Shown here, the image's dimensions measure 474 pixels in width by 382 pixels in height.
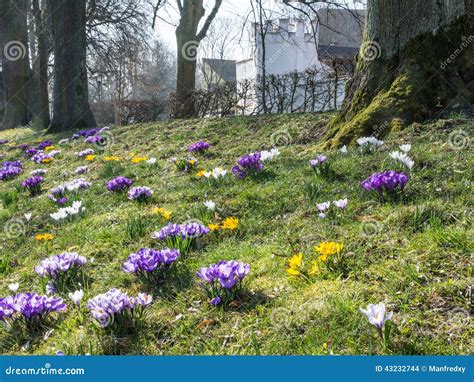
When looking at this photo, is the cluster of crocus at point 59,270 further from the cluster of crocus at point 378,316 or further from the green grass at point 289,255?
the cluster of crocus at point 378,316

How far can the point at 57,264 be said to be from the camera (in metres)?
3.13

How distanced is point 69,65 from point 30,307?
43.7 feet

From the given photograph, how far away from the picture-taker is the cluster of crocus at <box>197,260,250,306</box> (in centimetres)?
260

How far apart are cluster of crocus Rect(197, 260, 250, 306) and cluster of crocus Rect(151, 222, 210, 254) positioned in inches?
26.9

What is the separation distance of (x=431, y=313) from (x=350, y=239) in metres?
0.92

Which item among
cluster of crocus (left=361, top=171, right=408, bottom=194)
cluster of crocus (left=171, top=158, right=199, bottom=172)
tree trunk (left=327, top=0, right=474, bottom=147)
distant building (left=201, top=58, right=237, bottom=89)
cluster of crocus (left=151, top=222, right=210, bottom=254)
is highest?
distant building (left=201, top=58, right=237, bottom=89)

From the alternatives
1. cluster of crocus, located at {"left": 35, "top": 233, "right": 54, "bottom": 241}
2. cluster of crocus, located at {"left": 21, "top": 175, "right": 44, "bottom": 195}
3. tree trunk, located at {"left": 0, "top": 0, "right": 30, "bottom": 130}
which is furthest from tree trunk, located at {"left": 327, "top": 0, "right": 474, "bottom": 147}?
tree trunk, located at {"left": 0, "top": 0, "right": 30, "bottom": 130}

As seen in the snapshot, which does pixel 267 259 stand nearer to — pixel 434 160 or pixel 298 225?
pixel 298 225

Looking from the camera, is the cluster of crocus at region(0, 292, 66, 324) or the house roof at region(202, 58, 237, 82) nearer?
the cluster of crocus at region(0, 292, 66, 324)

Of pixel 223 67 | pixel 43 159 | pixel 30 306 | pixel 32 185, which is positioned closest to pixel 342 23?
pixel 43 159

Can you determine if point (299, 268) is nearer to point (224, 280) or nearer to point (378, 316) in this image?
point (224, 280)

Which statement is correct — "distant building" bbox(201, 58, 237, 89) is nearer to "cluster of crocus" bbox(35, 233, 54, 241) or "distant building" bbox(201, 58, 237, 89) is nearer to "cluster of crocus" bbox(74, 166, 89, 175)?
"cluster of crocus" bbox(74, 166, 89, 175)

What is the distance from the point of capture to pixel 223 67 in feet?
170

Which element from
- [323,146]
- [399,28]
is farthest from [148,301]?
[399,28]
